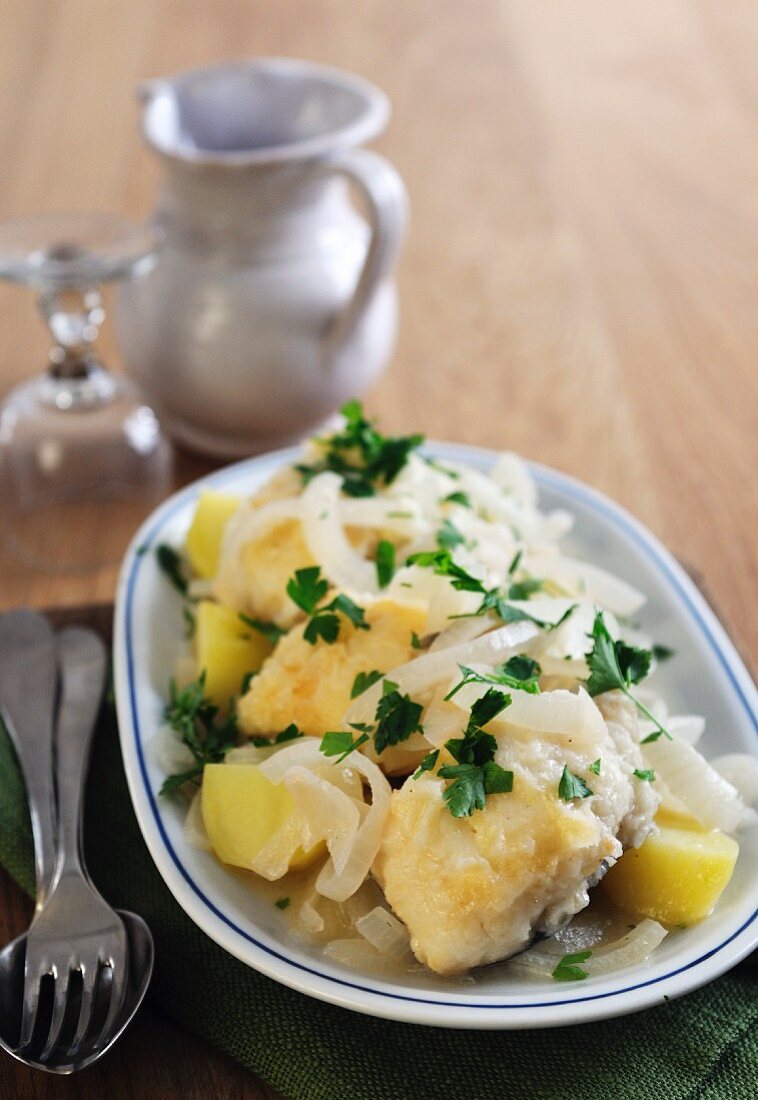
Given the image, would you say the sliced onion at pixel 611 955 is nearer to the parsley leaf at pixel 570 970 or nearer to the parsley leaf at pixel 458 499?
the parsley leaf at pixel 570 970

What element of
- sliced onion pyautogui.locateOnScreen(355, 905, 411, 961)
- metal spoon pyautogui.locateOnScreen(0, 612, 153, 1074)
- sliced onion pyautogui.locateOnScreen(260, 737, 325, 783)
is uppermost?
sliced onion pyautogui.locateOnScreen(260, 737, 325, 783)

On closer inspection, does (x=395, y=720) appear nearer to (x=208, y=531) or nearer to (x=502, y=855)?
(x=502, y=855)

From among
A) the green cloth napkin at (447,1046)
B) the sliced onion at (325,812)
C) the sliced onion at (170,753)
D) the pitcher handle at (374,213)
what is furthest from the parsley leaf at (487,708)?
the pitcher handle at (374,213)

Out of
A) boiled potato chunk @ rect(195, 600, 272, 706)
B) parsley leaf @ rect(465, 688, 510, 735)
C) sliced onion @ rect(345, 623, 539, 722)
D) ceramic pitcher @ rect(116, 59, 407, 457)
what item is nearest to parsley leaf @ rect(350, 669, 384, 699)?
sliced onion @ rect(345, 623, 539, 722)

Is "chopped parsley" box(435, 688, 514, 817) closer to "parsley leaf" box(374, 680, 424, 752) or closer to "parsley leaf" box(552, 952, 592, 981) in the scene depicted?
"parsley leaf" box(374, 680, 424, 752)

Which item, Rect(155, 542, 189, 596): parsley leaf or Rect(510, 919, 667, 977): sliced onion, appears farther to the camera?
Rect(155, 542, 189, 596): parsley leaf

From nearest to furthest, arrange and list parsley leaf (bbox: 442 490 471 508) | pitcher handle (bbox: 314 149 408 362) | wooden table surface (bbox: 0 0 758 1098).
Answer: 1. parsley leaf (bbox: 442 490 471 508)
2. pitcher handle (bbox: 314 149 408 362)
3. wooden table surface (bbox: 0 0 758 1098)

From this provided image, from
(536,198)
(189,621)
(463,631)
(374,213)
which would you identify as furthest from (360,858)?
(536,198)
